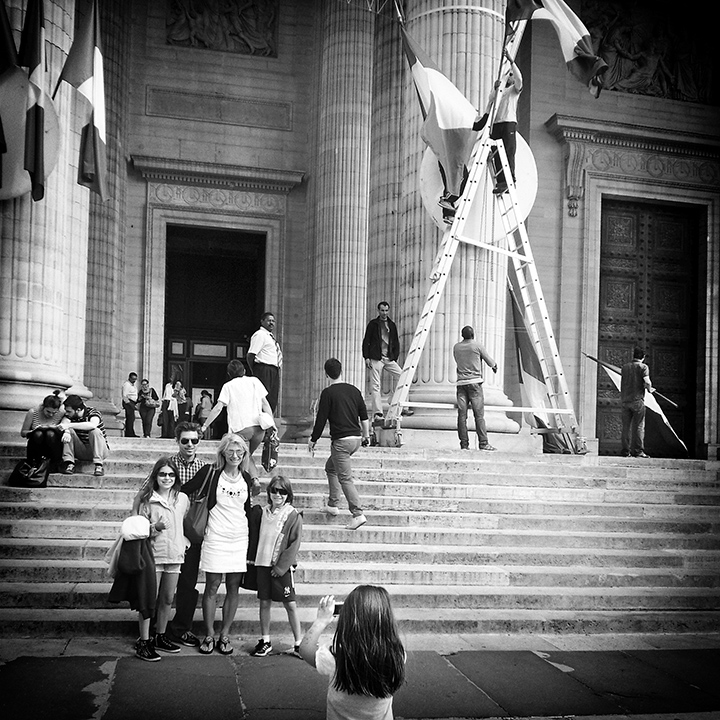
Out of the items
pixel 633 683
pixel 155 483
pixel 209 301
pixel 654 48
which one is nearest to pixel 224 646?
pixel 155 483

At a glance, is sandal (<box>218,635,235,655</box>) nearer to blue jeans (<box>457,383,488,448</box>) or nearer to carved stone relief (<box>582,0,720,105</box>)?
blue jeans (<box>457,383,488,448</box>)

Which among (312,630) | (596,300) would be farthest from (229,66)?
(312,630)

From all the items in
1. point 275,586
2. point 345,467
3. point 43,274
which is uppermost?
point 43,274

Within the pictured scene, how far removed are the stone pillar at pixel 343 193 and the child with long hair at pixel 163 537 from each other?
42.0ft

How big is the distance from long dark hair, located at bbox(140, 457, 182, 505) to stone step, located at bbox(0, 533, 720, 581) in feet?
5.49

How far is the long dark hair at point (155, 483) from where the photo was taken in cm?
667

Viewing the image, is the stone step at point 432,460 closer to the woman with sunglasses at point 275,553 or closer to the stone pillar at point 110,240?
the woman with sunglasses at point 275,553

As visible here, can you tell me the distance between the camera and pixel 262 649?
264 inches

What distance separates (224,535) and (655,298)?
17.4m

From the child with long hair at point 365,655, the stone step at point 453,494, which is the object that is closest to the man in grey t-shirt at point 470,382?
the stone step at point 453,494

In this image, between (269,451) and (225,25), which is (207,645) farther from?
(225,25)

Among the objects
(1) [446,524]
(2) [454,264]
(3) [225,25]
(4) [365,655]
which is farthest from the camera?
(3) [225,25]

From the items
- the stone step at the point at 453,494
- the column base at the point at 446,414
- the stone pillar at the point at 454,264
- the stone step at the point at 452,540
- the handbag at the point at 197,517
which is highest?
the stone pillar at the point at 454,264

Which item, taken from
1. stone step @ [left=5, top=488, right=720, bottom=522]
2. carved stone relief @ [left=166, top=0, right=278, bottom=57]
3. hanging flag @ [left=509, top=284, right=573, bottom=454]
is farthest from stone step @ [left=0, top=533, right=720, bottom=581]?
carved stone relief @ [left=166, top=0, right=278, bottom=57]
